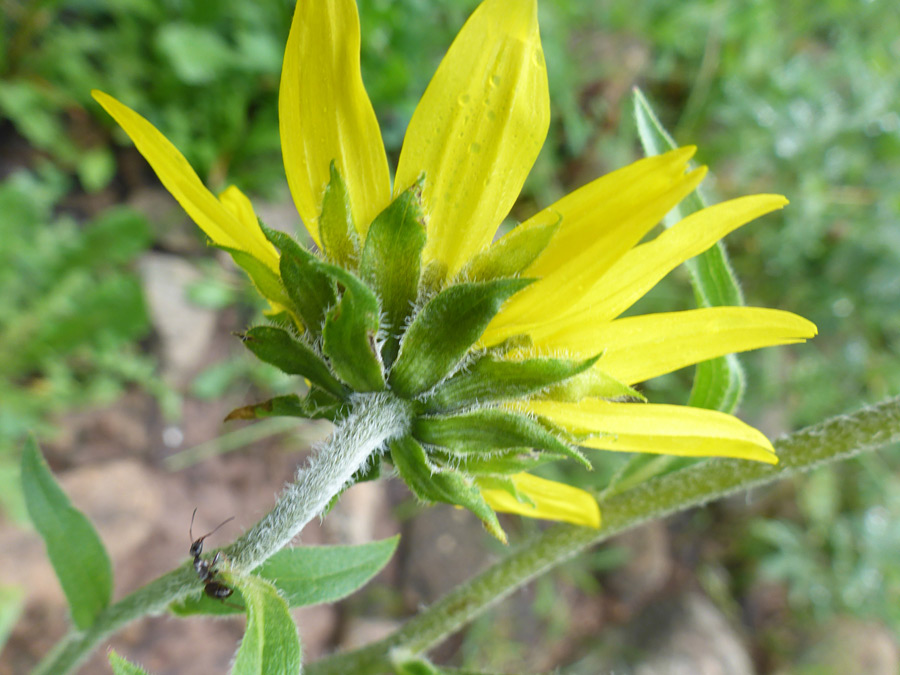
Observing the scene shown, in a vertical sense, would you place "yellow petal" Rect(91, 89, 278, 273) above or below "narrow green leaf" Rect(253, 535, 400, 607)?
above

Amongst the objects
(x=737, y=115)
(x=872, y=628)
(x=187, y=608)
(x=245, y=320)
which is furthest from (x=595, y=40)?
(x=872, y=628)

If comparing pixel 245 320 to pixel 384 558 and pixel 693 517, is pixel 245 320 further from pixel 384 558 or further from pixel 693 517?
pixel 693 517

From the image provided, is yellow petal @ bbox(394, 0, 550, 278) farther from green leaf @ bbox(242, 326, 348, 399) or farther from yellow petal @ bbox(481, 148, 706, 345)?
green leaf @ bbox(242, 326, 348, 399)

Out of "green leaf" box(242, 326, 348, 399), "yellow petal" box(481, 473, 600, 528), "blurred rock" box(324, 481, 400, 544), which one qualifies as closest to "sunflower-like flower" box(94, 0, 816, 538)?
"green leaf" box(242, 326, 348, 399)

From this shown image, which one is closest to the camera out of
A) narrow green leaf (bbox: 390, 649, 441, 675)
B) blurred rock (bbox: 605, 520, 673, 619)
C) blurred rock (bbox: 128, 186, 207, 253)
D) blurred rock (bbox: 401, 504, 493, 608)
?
narrow green leaf (bbox: 390, 649, 441, 675)

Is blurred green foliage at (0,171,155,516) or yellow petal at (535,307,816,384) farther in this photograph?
blurred green foliage at (0,171,155,516)

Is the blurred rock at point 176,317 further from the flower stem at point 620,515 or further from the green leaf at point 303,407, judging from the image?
the green leaf at point 303,407
